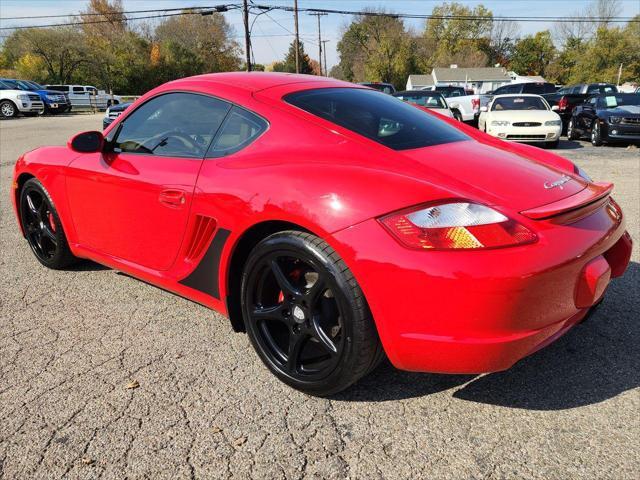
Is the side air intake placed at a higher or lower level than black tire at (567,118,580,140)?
higher

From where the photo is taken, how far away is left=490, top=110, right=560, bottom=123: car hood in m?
12.2

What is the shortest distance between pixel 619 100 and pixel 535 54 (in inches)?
A: 3848

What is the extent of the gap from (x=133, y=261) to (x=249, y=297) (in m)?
1.02

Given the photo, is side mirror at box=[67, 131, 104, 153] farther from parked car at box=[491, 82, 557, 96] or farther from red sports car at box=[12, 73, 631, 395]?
parked car at box=[491, 82, 557, 96]

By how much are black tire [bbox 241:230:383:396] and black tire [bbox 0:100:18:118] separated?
98.3ft

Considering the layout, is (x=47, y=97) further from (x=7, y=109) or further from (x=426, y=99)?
(x=426, y=99)

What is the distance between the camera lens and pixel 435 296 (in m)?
1.90

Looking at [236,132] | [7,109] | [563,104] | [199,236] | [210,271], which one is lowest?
[7,109]

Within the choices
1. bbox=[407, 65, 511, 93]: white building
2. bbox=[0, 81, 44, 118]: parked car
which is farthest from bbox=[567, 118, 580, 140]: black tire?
bbox=[407, 65, 511, 93]: white building

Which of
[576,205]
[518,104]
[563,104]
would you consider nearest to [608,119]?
[518,104]

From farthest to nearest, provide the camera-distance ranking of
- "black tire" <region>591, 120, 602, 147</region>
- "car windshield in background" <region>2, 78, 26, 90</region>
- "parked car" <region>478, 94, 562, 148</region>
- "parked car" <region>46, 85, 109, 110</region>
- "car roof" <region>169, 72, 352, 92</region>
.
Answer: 1. "parked car" <region>46, 85, 109, 110</region>
2. "car windshield in background" <region>2, 78, 26, 90</region>
3. "black tire" <region>591, 120, 602, 147</region>
4. "parked car" <region>478, 94, 562, 148</region>
5. "car roof" <region>169, 72, 352, 92</region>

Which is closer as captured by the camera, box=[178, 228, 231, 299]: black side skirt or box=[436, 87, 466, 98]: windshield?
box=[178, 228, 231, 299]: black side skirt

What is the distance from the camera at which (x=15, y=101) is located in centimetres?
2684

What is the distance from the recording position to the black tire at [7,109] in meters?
27.0
